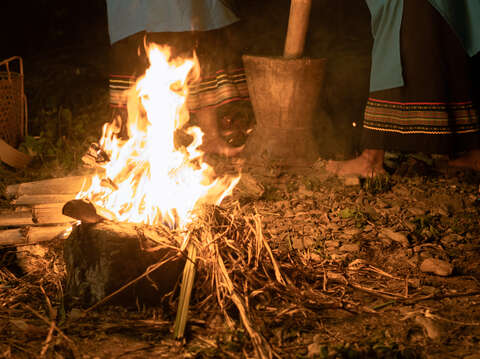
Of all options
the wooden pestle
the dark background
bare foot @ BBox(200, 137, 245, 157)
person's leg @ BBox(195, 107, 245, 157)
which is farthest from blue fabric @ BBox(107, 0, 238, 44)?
bare foot @ BBox(200, 137, 245, 157)

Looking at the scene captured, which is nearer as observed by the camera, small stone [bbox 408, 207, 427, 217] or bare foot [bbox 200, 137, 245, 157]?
small stone [bbox 408, 207, 427, 217]

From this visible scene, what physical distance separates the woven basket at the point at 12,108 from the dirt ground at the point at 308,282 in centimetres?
40

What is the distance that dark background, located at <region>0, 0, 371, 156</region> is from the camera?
455 centimetres

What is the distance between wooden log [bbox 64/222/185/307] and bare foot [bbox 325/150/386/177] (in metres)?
1.83

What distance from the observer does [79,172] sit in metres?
Result: 4.00

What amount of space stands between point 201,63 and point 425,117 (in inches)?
69.7

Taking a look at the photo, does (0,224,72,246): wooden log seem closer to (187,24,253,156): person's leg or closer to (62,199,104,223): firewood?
(62,199,104,223): firewood

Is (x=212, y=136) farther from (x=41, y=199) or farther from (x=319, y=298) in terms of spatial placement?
(x=319, y=298)

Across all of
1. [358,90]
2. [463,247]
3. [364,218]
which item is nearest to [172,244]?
[364,218]

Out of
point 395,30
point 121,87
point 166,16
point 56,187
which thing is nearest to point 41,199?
point 56,187

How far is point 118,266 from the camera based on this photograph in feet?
7.20

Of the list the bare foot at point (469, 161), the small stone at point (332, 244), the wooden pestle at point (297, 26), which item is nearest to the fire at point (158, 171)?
the small stone at point (332, 244)

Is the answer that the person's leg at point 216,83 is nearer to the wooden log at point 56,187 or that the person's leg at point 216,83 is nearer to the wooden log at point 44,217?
the wooden log at point 56,187

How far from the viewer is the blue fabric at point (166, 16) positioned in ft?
12.2
